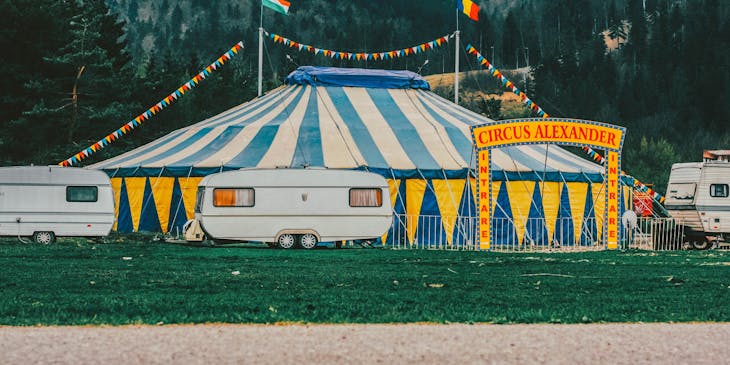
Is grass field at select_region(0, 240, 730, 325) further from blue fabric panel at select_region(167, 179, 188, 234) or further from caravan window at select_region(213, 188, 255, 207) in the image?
blue fabric panel at select_region(167, 179, 188, 234)

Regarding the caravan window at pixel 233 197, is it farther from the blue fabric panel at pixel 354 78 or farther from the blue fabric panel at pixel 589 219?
the blue fabric panel at pixel 354 78

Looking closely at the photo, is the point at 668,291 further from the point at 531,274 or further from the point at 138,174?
the point at 138,174

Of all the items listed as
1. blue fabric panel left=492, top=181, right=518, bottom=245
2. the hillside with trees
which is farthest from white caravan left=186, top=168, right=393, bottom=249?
the hillside with trees

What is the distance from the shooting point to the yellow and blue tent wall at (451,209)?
20828 mm

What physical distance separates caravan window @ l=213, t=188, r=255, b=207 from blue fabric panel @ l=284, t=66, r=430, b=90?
799cm

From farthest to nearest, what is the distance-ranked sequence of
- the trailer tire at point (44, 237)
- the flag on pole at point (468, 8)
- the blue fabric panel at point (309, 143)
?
1. the flag on pole at point (468, 8)
2. the blue fabric panel at point (309, 143)
3. the trailer tire at point (44, 237)

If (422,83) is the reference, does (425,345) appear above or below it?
below

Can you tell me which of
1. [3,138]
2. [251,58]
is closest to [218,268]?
[3,138]

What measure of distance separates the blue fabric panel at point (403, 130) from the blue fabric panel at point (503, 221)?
1.50 metres

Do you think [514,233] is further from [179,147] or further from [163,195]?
[179,147]

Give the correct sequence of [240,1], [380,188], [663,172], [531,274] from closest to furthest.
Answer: [531,274]
[380,188]
[663,172]
[240,1]

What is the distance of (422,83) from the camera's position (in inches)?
1057

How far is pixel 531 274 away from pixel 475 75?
447ft

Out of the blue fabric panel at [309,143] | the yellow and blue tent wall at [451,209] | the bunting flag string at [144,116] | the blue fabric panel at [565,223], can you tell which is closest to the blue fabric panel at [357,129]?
the blue fabric panel at [309,143]
